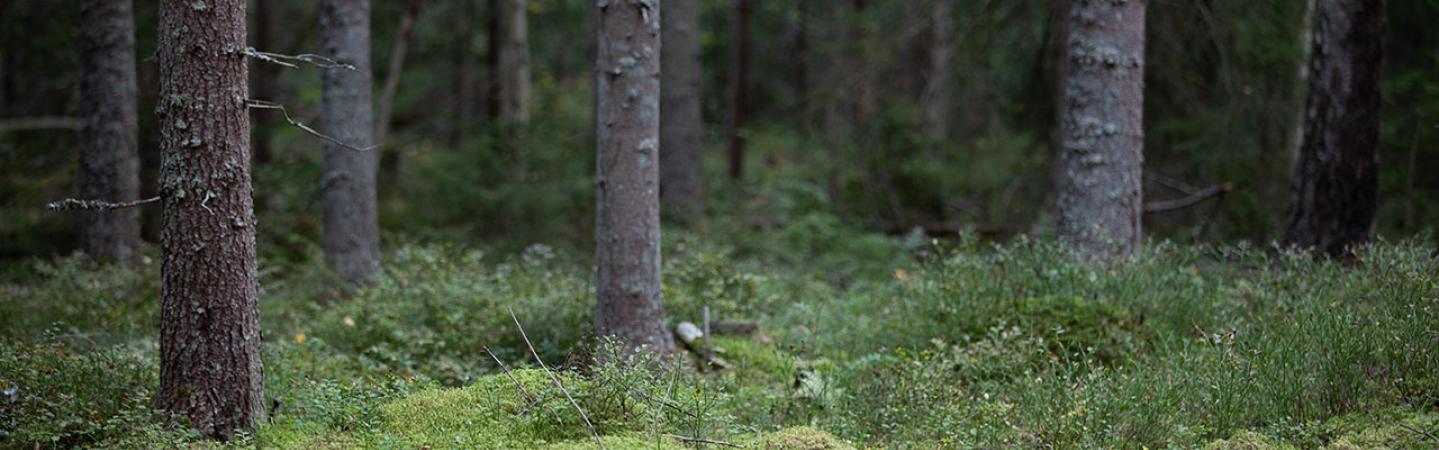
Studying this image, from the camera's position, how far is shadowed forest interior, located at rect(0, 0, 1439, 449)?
15.4 ft

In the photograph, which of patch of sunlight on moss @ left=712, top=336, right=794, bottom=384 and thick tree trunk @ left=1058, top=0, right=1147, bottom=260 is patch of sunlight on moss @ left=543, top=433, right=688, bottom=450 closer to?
patch of sunlight on moss @ left=712, top=336, right=794, bottom=384

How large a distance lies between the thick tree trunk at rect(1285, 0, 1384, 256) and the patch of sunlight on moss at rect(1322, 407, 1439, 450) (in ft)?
13.0

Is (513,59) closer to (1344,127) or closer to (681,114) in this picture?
(681,114)

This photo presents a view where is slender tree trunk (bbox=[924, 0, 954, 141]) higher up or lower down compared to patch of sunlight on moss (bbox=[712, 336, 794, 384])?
higher up

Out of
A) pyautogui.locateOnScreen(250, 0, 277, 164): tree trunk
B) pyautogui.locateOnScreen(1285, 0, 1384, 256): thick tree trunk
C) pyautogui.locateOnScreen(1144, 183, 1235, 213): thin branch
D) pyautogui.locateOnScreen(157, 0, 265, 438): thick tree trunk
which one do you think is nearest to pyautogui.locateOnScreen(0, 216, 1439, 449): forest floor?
pyautogui.locateOnScreen(157, 0, 265, 438): thick tree trunk

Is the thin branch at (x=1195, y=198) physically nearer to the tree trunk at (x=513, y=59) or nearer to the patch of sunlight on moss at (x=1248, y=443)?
the patch of sunlight on moss at (x=1248, y=443)

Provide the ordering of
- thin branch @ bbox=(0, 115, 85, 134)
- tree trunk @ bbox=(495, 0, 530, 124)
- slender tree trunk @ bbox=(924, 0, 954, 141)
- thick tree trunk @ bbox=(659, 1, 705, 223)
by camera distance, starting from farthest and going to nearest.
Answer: tree trunk @ bbox=(495, 0, 530, 124)
slender tree trunk @ bbox=(924, 0, 954, 141)
thick tree trunk @ bbox=(659, 1, 705, 223)
thin branch @ bbox=(0, 115, 85, 134)

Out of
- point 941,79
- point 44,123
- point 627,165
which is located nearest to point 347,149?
point 627,165

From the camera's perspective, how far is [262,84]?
14688 millimetres

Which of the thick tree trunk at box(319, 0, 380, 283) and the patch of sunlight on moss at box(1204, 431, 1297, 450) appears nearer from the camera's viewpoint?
the patch of sunlight on moss at box(1204, 431, 1297, 450)

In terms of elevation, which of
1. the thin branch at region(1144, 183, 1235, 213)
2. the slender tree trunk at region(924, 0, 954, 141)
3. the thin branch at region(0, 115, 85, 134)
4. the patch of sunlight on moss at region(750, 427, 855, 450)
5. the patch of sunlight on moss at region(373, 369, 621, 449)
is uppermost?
the slender tree trunk at region(924, 0, 954, 141)

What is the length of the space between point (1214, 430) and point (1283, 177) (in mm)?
8904

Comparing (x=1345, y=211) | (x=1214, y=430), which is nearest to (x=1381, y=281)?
(x=1214, y=430)

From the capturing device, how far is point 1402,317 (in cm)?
525
